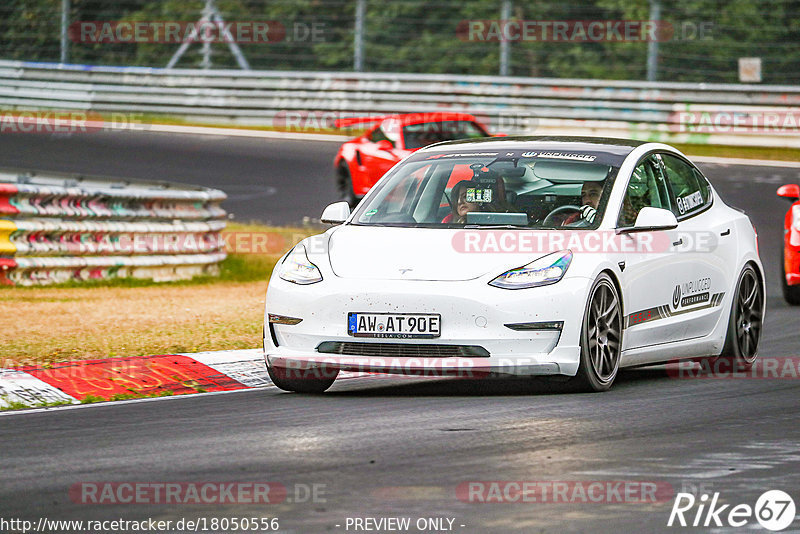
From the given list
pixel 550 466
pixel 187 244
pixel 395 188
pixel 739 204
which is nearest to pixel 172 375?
pixel 395 188

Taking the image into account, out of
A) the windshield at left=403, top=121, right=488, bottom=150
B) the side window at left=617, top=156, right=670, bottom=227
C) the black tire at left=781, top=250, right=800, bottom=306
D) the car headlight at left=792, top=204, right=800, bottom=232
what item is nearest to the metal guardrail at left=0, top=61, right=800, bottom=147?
the windshield at left=403, top=121, right=488, bottom=150

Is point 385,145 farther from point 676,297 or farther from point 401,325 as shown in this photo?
point 401,325

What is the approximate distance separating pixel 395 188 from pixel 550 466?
357 cm

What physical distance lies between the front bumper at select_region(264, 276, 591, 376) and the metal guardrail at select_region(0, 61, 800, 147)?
20.4 meters

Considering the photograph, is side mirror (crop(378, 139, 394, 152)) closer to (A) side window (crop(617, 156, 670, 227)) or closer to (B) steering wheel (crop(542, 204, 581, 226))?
(A) side window (crop(617, 156, 670, 227))

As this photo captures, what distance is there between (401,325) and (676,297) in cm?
207

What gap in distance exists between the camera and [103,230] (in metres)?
15.5

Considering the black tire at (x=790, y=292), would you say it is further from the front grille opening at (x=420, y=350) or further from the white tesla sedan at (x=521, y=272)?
the front grille opening at (x=420, y=350)

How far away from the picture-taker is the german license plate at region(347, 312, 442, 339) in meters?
8.42

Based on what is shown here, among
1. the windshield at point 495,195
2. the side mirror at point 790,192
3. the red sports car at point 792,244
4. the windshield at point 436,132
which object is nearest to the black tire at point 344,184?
the windshield at point 436,132

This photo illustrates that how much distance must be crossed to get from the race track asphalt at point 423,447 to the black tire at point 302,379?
8 cm

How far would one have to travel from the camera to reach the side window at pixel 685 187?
10.1 meters

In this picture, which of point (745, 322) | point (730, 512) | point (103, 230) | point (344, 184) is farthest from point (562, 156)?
point (344, 184)

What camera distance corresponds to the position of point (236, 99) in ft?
110
